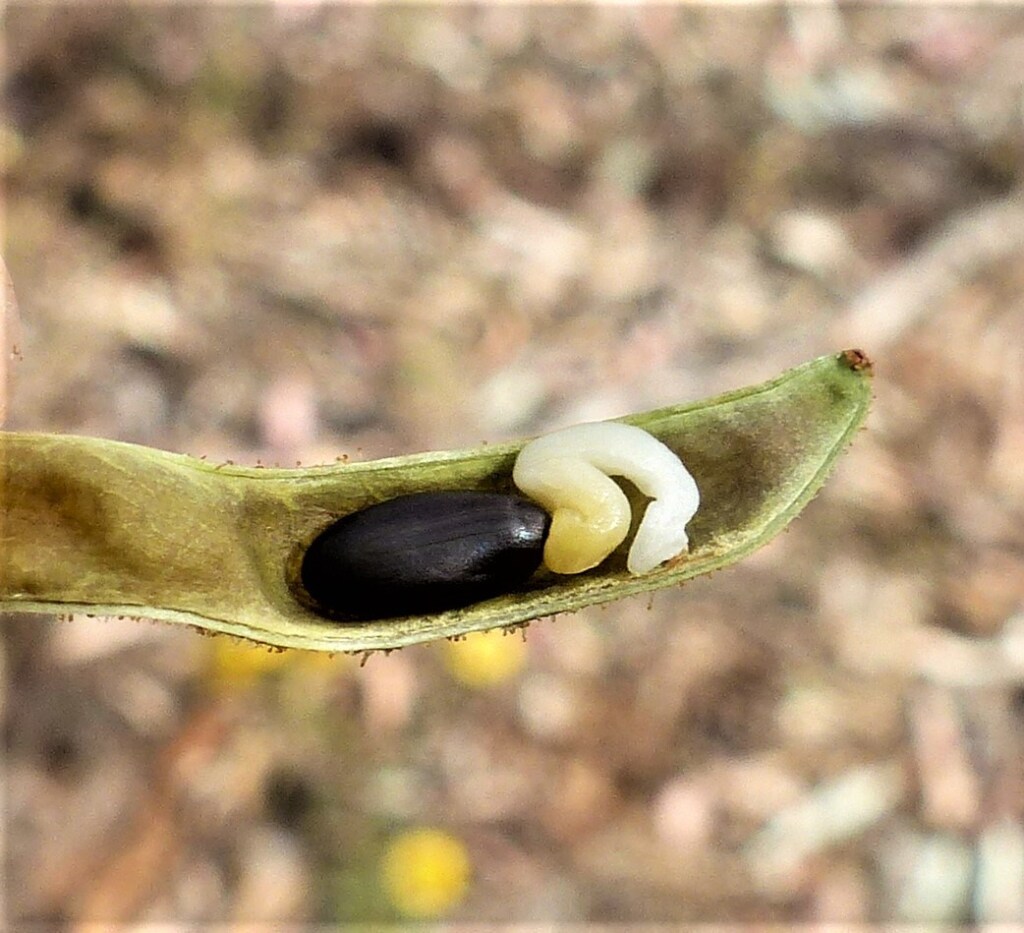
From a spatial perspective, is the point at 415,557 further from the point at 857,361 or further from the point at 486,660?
the point at 486,660

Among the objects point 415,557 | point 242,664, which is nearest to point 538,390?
point 242,664

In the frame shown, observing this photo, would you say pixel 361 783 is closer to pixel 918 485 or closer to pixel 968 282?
pixel 918 485

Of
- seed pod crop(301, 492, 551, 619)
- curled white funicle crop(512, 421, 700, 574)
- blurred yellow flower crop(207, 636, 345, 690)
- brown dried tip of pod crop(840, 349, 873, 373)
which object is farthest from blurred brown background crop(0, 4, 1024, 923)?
brown dried tip of pod crop(840, 349, 873, 373)

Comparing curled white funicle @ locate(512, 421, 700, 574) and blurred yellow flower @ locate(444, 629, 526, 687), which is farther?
blurred yellow flower @ locate(444, 629, 526, 687)

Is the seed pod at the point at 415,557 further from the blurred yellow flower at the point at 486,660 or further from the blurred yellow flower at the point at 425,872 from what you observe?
the blurred yellow flower at the point at 425,872

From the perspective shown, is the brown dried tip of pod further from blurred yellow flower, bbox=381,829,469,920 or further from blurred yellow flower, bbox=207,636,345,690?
blurred yellow flower, bbox=381,829,469,920

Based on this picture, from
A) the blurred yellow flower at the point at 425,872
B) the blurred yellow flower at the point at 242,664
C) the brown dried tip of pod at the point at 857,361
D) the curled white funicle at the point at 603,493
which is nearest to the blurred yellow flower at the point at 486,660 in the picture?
the blurred yellow flower at the point at 242,664

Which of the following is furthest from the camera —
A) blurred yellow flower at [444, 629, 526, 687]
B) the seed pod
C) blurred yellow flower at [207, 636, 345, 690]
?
blurred yellow flower at [444, 629, 526, 687]
